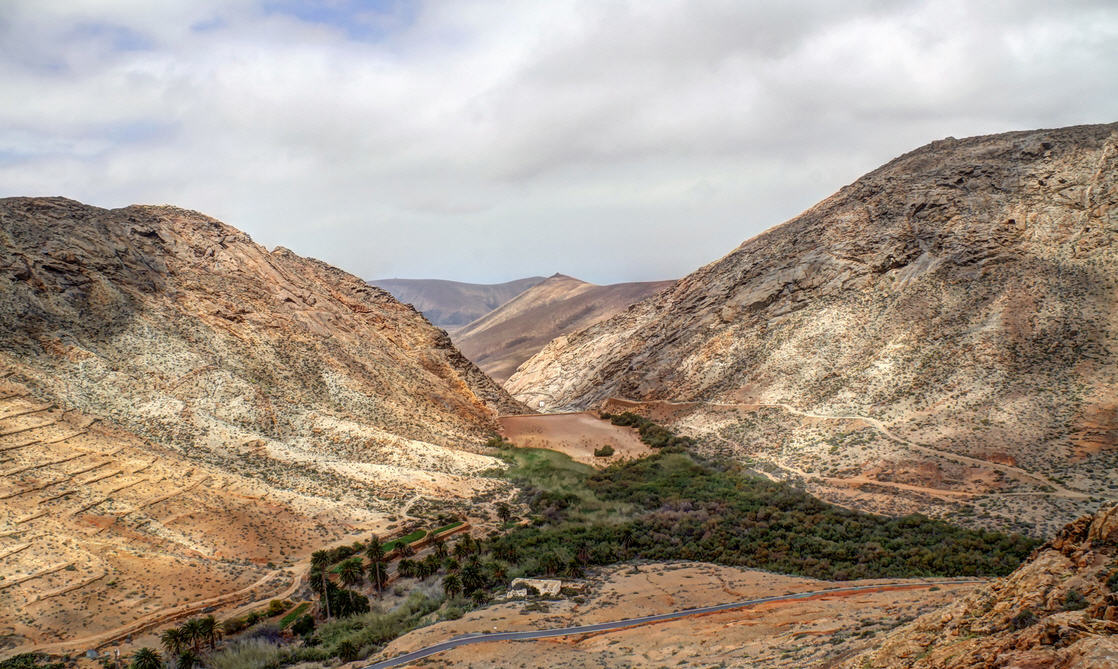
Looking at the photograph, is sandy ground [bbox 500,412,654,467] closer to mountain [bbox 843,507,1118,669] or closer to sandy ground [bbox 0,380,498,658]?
sandy ground [bbox 0,380,498,658]

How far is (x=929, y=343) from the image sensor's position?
46344mm

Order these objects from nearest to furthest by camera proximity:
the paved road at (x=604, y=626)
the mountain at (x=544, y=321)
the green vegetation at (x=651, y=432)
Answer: the paved road at (x=604, y=626)
the green vegetation at (x=651, y=432)
the mountain at (x=544, y=321)

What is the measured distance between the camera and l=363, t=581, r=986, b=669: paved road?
1998 cm

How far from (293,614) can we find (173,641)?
4.33 metres

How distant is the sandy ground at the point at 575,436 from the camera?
5091 cm

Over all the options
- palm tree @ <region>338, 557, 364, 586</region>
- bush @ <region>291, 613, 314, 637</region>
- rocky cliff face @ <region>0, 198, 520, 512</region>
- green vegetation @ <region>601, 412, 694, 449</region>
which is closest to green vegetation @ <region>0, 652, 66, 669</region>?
bush @ <region>291, 613, 314, 637</region>

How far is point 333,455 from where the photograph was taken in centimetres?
3978

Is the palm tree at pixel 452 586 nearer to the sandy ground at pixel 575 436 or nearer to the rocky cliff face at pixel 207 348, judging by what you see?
the rocky cliff face at pixel 207 348

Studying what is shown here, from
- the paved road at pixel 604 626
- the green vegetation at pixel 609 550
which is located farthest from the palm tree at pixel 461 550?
the paved road at pixel 604 626

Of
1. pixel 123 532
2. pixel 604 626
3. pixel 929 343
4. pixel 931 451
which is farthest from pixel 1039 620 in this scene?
pixel 929 343

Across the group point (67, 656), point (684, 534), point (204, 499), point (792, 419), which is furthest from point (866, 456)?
point (67, 656)

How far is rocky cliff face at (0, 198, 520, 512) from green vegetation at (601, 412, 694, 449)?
1001 cm

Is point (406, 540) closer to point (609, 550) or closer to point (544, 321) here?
point (609, 550)

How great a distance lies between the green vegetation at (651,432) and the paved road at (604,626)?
26.5 metres
